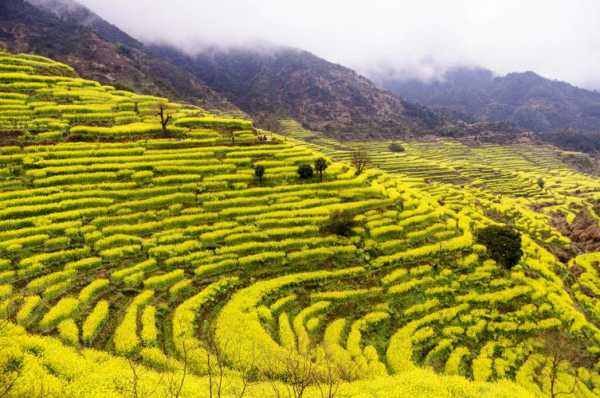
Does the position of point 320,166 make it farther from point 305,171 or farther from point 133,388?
point 133,388

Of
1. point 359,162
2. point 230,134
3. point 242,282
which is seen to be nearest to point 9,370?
point 242,282

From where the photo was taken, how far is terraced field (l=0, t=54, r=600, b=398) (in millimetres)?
20969

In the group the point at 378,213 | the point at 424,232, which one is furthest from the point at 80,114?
the point at 424,232

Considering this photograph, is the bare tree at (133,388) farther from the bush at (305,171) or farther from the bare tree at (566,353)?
the bush at (305,171)

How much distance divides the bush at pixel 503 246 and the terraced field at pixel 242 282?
1.65 meters

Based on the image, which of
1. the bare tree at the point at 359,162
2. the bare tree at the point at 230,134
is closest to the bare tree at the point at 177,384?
the bare tree at the point at 230,134

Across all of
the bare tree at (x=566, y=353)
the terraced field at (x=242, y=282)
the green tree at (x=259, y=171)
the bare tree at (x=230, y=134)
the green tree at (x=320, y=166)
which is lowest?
the bare tree at (x=566, y=353)

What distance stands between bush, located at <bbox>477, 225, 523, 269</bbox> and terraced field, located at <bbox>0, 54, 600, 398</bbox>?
1645mm

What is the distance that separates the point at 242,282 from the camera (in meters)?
31.4

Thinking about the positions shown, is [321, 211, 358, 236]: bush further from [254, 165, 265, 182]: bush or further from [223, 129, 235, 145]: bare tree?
[223, 129, 235, 145]: bare tree

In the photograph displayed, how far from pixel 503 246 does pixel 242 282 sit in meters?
27.2

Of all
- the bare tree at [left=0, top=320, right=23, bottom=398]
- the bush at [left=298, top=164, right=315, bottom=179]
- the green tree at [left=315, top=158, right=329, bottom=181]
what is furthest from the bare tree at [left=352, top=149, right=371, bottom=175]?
the bare tree at [left=0, top=320, right=23, bottom=398]

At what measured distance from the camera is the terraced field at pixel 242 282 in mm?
20969

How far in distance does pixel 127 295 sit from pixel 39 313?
5601mm
